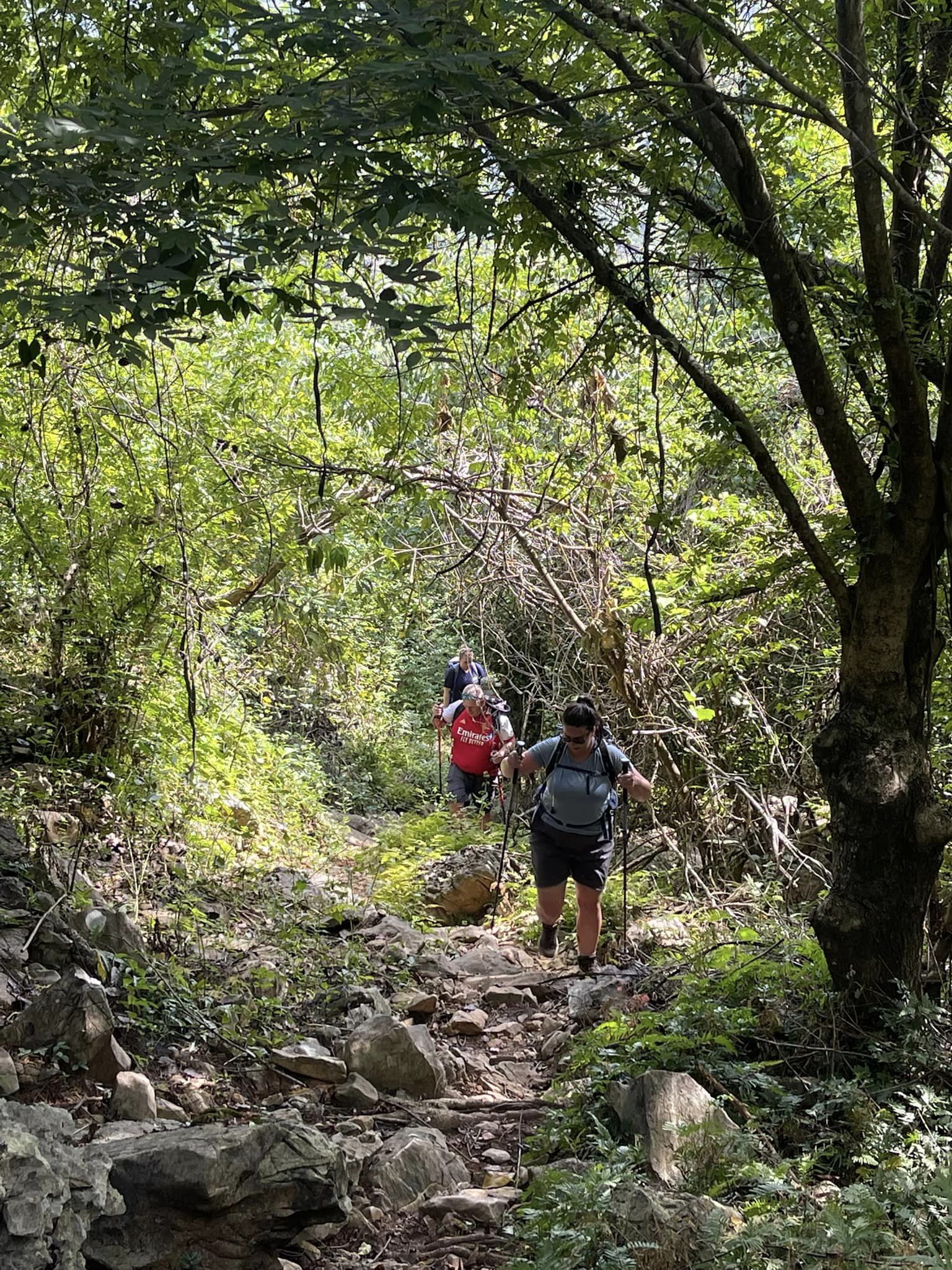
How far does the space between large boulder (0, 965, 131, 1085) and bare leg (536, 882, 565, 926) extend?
3.24 meters

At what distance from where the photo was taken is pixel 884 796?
181 inches

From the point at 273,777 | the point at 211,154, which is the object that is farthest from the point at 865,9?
the point at 273,777

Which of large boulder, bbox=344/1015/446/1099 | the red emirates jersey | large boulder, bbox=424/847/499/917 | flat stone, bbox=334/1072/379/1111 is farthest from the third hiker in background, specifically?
flat stone, bbox=334/1072/379/1111

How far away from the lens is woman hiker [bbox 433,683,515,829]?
1060cm

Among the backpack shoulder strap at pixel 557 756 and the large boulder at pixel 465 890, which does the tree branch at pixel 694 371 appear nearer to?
the backpack shoulder strap at pixel 557 756

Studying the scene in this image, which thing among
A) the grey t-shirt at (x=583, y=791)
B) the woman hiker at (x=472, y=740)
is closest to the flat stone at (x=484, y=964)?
the grey t-shirt at (x=583, y=791)

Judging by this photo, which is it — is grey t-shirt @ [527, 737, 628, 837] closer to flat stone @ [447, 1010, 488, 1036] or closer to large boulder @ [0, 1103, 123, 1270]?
flat stone @ [447, 1010, 488, 1036]

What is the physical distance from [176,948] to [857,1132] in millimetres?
3781

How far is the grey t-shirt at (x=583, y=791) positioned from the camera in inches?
261

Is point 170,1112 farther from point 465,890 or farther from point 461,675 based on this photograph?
point 461,675

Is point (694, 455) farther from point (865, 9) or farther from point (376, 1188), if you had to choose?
point (376, 1188)

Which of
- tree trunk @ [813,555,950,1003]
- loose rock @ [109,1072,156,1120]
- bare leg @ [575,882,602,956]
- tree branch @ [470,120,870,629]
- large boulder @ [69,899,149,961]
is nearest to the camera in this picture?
loose rock @ [109,1072,156,1120]

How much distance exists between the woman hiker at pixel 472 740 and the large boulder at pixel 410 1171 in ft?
19.4

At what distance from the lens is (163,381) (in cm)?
737
